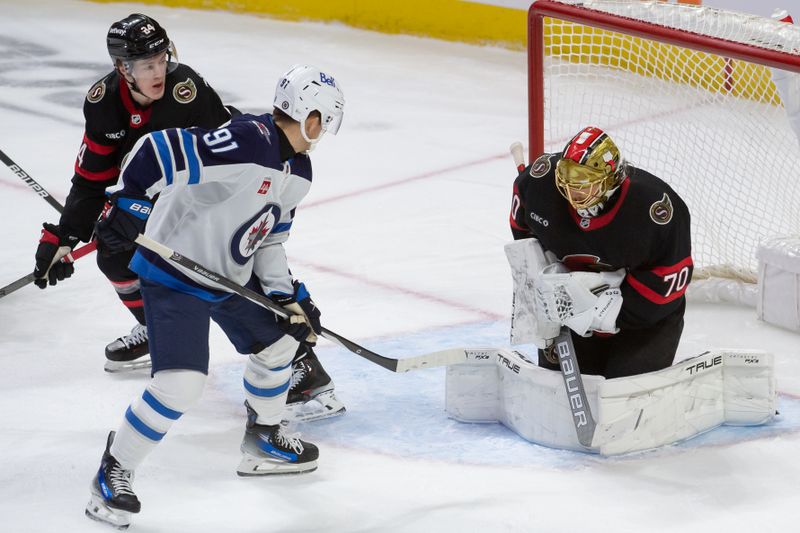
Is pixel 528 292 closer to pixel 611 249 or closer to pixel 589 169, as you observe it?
pixel 611 249

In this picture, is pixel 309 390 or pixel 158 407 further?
pixel 309 390

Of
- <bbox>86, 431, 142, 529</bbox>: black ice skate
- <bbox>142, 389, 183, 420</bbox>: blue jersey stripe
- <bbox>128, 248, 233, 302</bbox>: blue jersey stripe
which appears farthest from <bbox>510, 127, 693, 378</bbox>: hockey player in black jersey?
<bbox>86, 431, 142, 529</bbox>: black ice skate

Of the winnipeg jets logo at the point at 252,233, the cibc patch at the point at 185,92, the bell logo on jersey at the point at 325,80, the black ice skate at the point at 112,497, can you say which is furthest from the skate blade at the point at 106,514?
the cibc patch at the point at 185,92

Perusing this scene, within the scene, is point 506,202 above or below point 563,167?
below

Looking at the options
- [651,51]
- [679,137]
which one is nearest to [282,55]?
[651,51]

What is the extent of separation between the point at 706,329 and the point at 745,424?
0.78 meters

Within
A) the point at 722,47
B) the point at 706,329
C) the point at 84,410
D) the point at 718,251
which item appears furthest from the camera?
the point at 718,251

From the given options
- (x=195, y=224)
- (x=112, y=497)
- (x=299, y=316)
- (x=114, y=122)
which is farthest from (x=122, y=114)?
(x=112, y=497)

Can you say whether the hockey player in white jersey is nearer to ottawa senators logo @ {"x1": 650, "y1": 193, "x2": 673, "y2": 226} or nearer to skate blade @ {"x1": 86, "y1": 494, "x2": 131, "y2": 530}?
skate blade @ {"x1": 86, "y1": 494, "x2": 131, "y2": 530}

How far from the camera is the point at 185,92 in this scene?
3.25 metres

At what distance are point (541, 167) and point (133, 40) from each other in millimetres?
1027

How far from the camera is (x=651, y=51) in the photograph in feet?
16.2

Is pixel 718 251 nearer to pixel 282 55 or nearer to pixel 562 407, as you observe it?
pixel 562 407

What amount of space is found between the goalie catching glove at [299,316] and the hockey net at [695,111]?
1.29m
